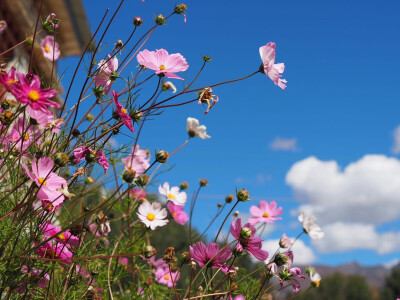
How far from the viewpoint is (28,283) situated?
1.09m

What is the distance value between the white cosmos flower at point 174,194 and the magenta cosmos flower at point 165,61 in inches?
21.7

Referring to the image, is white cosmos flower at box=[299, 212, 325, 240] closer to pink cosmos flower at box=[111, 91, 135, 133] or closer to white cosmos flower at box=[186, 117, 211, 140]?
white cosmos flower at box=[186, 117, 211, 140]

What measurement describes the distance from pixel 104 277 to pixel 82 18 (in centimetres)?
724

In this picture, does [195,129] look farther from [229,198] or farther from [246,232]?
[229,198]

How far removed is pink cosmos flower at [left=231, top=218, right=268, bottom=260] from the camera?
110 centimetres

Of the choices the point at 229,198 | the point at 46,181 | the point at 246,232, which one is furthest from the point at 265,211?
the point at 46,181

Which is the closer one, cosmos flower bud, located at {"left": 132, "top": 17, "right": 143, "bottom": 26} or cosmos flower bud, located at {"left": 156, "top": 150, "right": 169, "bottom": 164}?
cosmos flower bud, located at {"left": 156, "top": 150, "right": 169, "bottom": 164}

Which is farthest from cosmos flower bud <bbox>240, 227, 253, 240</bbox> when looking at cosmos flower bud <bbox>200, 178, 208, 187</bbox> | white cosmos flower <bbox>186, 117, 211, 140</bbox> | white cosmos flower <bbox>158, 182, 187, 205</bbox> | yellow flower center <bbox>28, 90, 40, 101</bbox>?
cosmos flower bud <bbox>200, 178, 208, 187</bbox>

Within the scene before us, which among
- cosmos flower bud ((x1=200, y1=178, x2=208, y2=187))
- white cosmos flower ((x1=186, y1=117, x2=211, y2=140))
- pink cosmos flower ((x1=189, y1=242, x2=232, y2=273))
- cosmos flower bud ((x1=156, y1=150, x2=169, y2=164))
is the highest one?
cosmos flower bud ((x1=200, y1=178, x2=208, y2=187))

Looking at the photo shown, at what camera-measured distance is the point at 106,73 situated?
115cm

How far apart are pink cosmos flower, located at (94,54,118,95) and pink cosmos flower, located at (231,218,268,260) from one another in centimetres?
47

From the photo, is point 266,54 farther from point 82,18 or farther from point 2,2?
point 82,18

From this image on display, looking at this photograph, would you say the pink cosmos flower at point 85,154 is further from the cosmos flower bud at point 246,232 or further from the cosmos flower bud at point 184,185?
the cosmos flower bud at point 184,185

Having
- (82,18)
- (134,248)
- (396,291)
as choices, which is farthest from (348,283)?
(134,248)
